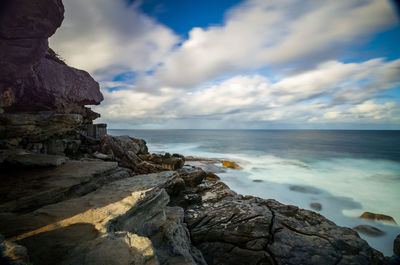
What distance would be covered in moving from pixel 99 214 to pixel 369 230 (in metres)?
13.6

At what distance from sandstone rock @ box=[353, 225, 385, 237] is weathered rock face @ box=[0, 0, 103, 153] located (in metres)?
16.6

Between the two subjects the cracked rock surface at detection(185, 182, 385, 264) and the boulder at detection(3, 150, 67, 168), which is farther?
the boulder at detection(3, 150, 67, 168)

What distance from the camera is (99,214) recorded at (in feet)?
11.4

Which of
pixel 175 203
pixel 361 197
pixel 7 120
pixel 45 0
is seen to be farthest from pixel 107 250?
pixel 361 197

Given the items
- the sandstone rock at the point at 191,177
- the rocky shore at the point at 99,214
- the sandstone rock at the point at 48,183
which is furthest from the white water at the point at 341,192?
the sandstone rock at the point at 48,183

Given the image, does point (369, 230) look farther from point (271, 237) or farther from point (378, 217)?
point (271, 237)

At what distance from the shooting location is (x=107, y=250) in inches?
96.0

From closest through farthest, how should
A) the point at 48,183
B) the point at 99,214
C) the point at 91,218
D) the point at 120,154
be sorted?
the point at 91,218 → the point at 99,214 → the point at 48,183 → the point at 120,154

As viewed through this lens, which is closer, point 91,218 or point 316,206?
point 91,218

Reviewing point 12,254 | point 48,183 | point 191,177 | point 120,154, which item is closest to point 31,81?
point 48,183

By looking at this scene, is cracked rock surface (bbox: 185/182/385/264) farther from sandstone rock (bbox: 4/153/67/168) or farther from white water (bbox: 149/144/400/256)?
sandstone rock (bbox: 4/153/67/168)

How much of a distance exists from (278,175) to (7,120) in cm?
2232

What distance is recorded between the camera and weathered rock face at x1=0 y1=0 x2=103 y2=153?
4.57 meters

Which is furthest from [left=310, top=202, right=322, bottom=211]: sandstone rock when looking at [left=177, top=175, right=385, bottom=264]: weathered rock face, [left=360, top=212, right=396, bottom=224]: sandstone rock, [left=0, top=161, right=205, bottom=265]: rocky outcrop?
[left=0, top=161, right=205, bottom=265]: rocky outcrop
